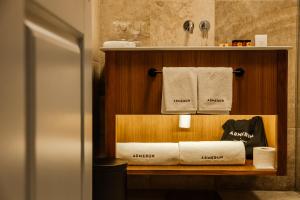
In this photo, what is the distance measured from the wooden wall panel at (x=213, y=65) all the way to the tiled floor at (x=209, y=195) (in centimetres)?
31

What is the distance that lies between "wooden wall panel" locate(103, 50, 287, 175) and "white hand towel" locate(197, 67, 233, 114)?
0.12 ft

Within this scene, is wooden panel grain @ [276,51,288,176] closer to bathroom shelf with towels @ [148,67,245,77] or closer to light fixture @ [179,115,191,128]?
bathroom shelf with towels @ [148,67,245,77]

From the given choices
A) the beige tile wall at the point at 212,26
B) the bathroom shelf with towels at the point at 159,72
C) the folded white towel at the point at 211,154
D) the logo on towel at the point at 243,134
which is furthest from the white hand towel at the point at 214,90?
the beige tile wall at the point at 212,26

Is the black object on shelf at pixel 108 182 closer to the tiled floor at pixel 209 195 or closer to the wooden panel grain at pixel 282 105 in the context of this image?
the tiled floor at pixel 209 195

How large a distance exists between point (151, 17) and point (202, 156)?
85 cm

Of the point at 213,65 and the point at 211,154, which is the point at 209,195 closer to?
the point at 211,154

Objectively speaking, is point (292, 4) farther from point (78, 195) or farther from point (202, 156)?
point (78, 195)

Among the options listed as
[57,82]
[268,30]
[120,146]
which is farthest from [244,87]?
[57,82]

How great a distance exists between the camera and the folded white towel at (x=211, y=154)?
1854 millimetres

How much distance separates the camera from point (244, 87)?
1.80 meters

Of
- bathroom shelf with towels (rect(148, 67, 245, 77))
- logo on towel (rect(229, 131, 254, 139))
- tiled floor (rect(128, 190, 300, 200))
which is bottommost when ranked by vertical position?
tiled floor (rect(128, 190, 300, 200))

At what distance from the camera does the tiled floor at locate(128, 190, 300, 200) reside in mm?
2004

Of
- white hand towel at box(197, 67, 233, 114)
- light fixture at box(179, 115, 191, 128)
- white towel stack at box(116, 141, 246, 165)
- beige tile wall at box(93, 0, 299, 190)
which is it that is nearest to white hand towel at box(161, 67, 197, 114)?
white hand towel at box(197, 67, 233, 114)

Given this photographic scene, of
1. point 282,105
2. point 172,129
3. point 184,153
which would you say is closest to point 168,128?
point 172,129
